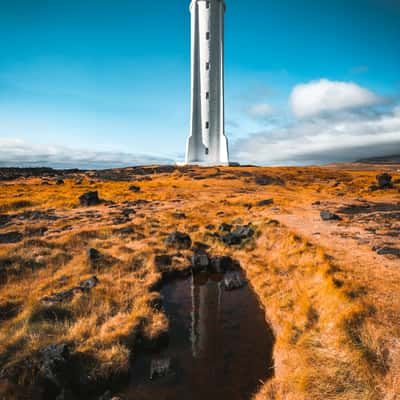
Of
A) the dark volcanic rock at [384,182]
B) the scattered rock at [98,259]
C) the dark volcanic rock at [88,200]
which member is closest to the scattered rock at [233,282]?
the scattered rock at [98,259]

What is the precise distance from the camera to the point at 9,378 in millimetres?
6320

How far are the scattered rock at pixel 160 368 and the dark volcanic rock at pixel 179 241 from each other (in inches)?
363

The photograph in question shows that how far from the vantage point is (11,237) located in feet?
53.9

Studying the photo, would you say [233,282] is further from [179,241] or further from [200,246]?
[179,241]

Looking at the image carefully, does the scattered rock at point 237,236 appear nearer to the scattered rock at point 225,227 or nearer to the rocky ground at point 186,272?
the rocky ground at point 186,272

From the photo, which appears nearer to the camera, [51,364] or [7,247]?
[51,364]

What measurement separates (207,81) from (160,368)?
60.1 meters

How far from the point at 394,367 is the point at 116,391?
677 centimetres

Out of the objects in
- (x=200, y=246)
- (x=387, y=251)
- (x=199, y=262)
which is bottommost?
(x=199, y=262)

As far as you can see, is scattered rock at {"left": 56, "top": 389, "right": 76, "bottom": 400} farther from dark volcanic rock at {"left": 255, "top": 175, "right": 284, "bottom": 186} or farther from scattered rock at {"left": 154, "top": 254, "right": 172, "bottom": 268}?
dark volcanic rock at {"left": 255, "top": 175, "right": 284, "bottom": 186}

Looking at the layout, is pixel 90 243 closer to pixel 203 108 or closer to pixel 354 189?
pixel 354 189

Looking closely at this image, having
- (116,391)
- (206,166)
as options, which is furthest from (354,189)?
(116,391)

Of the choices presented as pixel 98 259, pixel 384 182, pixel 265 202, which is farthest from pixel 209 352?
pixel 384 182

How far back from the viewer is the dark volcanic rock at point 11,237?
51.9ft
